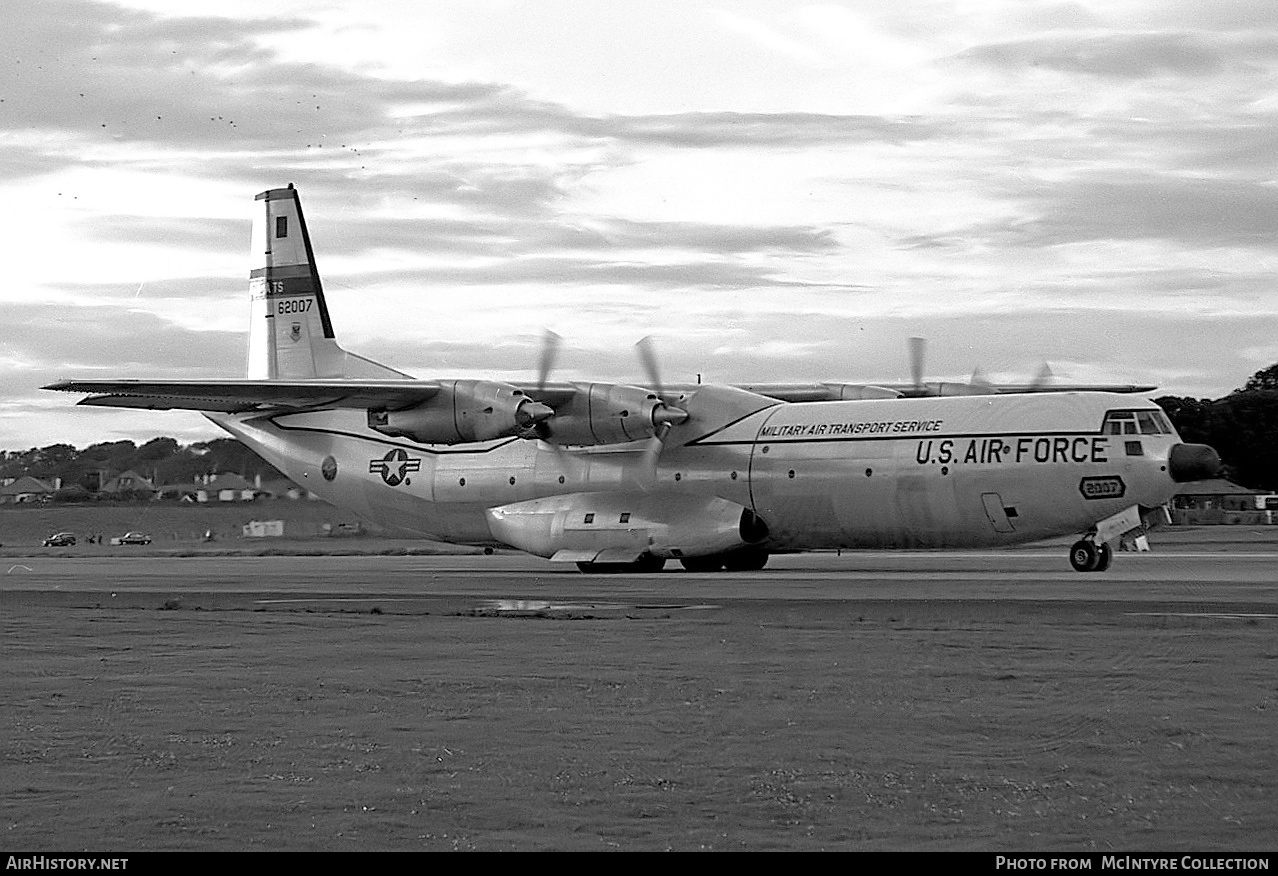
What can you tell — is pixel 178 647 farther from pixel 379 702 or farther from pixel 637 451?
pixel 637 451

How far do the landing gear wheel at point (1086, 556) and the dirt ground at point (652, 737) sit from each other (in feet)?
37.4

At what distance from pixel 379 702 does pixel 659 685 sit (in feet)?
7.81

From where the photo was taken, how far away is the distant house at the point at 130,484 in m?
51.7

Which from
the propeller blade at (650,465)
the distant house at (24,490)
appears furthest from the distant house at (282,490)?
the distant house at (24,490)

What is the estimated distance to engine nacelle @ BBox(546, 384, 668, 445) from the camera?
32.9 m

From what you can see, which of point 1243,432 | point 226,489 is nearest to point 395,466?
point 226,489

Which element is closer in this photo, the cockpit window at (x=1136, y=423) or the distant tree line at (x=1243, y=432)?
the cockpit window at (x=1136, y=423)

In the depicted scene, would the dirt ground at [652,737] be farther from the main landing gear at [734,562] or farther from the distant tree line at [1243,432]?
the distant tree line at [1243,432]

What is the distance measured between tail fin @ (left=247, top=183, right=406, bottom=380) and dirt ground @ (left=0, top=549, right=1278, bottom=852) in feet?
70.5

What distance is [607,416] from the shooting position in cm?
3312

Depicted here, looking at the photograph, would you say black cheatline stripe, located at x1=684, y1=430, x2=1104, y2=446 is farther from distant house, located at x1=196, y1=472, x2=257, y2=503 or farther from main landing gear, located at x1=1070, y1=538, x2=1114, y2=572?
distant house, located at x1=196, y1=472, x2=257, y2=503

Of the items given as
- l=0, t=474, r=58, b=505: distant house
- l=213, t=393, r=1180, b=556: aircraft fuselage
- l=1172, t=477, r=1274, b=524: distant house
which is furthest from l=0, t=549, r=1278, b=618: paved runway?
l=1172, t=477, r=1274, b=524: distant house
